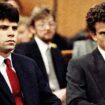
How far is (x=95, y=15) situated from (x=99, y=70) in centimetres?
30

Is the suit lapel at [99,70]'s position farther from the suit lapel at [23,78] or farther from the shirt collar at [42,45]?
the shirt collar at [42,45]

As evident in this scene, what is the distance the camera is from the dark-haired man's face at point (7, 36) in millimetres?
2109

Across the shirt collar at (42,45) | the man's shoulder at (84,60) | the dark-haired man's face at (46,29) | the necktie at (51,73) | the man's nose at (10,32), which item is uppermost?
the man's nose at (10,32)

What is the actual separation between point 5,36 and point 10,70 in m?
0.18

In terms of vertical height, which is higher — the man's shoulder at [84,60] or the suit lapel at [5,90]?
the man's shoulder at [84,60]

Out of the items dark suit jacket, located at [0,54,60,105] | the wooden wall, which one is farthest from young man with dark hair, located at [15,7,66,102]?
the wooden wall

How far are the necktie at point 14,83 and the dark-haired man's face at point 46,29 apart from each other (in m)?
1.25

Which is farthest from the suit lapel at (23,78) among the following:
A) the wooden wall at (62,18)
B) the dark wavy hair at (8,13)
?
the wooden wall at (62,18)

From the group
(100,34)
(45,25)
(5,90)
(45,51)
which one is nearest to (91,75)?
(100,34)

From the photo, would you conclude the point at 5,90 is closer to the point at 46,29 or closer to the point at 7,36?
the point at 7,36

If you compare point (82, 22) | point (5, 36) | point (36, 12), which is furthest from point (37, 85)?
point (82, 22)

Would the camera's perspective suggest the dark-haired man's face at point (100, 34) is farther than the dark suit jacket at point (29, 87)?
Yes

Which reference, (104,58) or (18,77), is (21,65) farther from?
(104,58)

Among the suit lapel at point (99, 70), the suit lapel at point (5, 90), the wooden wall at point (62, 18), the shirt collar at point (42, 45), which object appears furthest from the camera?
the wooden wall at point (62, 18)
